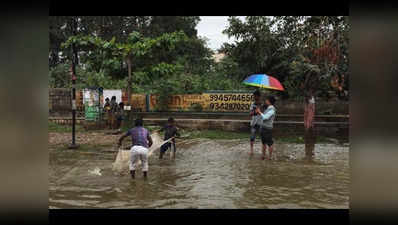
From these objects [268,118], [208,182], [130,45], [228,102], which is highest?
[130,45]

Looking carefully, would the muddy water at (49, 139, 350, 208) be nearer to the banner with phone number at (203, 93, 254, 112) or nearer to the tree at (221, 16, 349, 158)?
the tree at (221, 16, 349, 158)

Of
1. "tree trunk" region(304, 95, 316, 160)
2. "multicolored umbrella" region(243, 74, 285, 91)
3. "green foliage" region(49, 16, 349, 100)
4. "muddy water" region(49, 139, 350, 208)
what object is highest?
"green foliage" region(49, 16, 349, 100)

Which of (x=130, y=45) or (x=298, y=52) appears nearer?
(x=130, y=45)

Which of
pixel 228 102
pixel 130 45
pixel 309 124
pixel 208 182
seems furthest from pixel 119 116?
pixel 208 182

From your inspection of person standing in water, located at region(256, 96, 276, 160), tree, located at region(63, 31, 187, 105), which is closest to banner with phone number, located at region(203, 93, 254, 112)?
tree, located at region(63, 31, 187, 105)

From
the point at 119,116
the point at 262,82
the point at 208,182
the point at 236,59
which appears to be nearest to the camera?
the point at 208,182

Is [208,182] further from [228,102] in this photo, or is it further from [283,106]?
[228,102]

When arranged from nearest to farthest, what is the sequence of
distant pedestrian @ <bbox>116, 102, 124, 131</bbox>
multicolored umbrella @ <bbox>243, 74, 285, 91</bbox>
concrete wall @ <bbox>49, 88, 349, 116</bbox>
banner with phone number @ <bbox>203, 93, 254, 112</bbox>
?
multicolored umbrella @ <bbox>243, 74, 285, 91</bbox>
distant pedestrian @ <bbox>116, 102, 124, 131</bbox>
concrete wall @ <bbox>49, 88, 349, 116</bbox>
banner with phone number @ <bbox>203, 93, 254, 112</bbox>

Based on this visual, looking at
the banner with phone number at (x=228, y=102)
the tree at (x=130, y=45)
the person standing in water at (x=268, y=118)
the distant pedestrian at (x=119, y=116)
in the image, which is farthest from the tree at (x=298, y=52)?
the distant pedestrian at (x=119, y=116)

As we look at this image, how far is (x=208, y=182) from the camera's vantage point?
7.47 metres

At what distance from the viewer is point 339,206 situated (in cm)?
596

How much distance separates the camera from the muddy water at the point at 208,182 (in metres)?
6.12

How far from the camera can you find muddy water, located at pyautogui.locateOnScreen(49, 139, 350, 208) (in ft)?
20.1

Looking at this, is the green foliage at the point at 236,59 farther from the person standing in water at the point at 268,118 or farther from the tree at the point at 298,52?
the person standing in water at the point at 268,118
